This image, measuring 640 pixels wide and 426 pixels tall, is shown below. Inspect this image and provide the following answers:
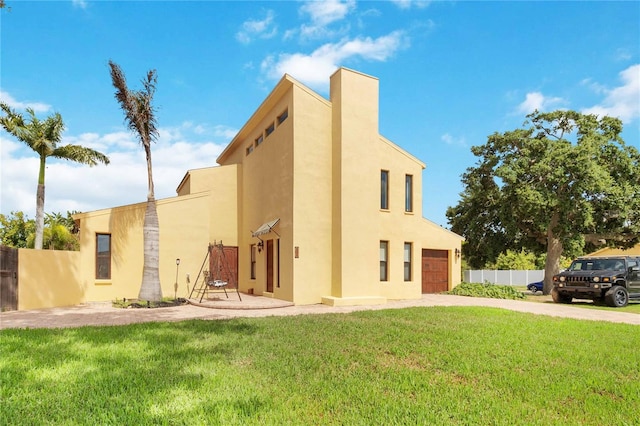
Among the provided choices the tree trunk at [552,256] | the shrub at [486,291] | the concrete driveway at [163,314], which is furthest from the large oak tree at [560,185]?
the concrete driveway at [163,314]

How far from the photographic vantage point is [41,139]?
16.4 metres

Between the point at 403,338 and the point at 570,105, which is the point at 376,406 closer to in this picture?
the point at 403,338

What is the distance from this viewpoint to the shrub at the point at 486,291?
745 inches

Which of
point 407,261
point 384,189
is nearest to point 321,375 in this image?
point 384,189

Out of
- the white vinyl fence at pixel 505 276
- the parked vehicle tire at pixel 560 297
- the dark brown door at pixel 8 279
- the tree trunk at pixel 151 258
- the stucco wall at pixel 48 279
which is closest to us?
the dark brown door at pixel 8 279

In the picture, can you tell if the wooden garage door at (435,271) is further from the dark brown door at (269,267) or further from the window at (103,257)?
the window at (103,257)

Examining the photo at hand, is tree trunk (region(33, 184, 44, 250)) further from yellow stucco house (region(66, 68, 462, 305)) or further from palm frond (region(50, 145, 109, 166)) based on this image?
yellow stucco house (region(66, 68, 462, 305))

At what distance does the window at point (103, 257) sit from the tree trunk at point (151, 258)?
170 cm

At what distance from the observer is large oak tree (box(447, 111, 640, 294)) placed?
74.1 feet

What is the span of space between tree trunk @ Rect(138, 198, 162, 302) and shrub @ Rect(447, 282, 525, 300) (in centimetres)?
1394

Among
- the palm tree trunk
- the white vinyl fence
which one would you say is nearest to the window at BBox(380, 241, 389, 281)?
the palm tree trunk

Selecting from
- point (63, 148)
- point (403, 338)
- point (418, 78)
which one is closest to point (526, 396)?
point (403, 338)

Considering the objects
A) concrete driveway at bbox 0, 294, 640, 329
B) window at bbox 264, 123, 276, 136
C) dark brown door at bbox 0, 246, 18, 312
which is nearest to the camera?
concrete driveway at bbox 0, 294, 640, 329

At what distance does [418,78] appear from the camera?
13.0 metres
